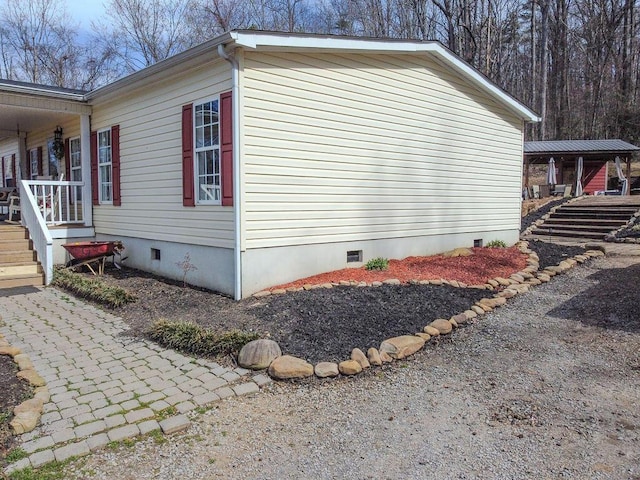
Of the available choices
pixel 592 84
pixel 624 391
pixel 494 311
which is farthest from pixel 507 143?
pixel 592 84

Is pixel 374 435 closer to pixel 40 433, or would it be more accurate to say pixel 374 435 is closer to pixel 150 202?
pixel 40 433

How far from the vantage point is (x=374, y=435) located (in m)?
3.16

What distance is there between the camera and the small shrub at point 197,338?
4566 mm

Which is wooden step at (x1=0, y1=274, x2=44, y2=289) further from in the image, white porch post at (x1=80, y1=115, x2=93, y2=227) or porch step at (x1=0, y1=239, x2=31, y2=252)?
white porch post at (x1=80, y1=115, x2=93, y2=227)

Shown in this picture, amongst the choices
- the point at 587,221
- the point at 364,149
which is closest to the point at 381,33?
the point at 587,221

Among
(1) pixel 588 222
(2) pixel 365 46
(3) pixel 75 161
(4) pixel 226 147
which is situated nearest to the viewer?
(4) pixel 226 147

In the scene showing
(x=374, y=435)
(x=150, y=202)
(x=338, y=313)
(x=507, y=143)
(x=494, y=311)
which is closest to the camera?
(x=374, y=435)

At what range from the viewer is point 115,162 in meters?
9.20

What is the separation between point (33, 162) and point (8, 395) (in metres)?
11.2

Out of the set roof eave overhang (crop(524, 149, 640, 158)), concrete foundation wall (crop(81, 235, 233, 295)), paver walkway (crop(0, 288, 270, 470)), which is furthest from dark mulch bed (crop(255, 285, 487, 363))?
roof eave overhang (crop(524, 149, 640, 158))

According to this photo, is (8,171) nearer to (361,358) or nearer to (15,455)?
(15,455)

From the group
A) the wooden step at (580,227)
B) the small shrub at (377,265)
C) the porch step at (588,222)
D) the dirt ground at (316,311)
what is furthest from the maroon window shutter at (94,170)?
the porch step at (588,222)

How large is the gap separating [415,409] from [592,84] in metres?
34.7

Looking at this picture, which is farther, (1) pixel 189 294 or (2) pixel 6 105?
(2) pixel 6 105
